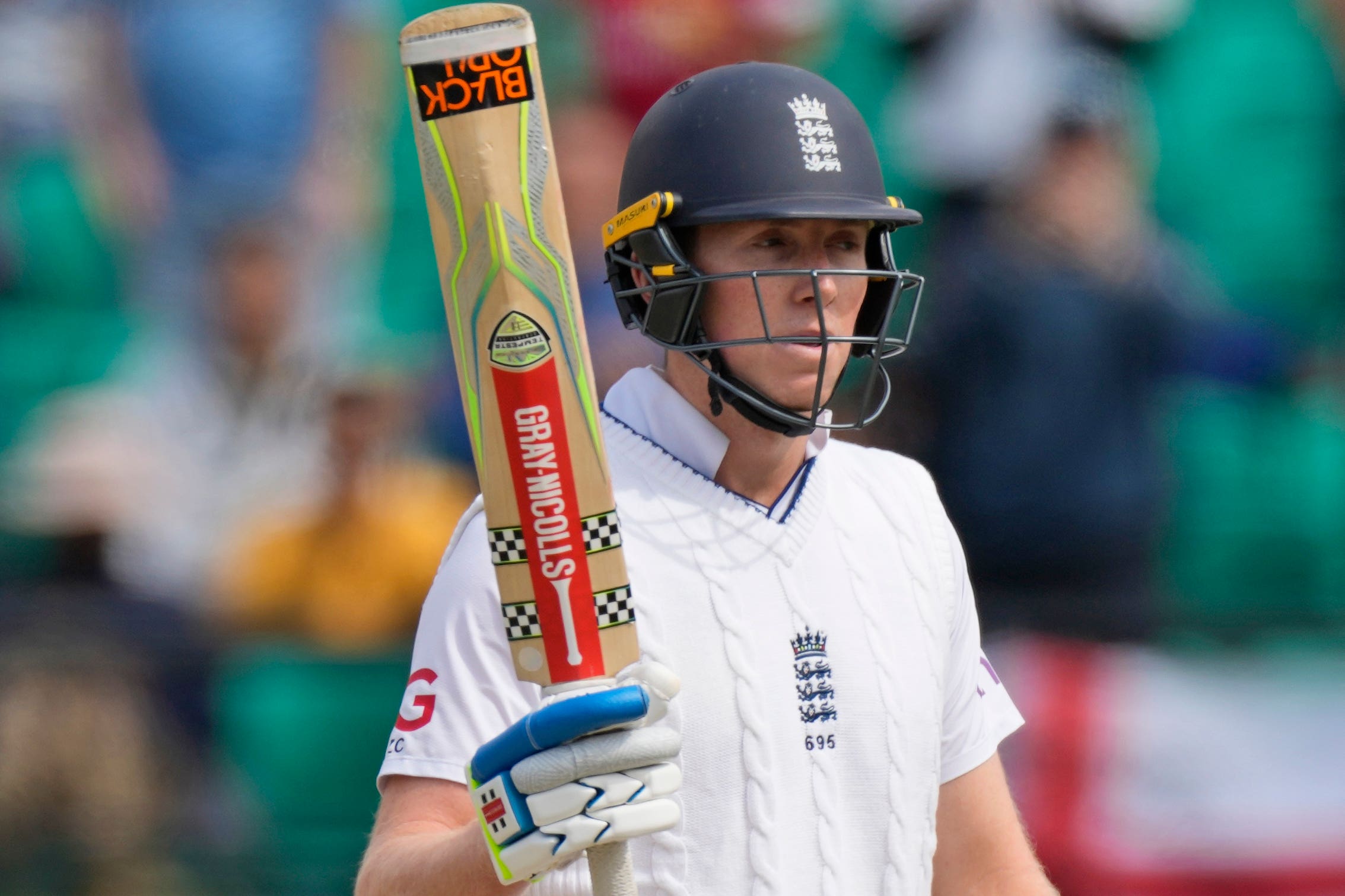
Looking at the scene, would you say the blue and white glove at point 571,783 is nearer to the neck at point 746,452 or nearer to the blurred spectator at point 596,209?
the neck at point 746,452

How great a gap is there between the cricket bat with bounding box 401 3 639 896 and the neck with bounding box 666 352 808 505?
0.38 meters

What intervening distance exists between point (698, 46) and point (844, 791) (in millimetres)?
3699

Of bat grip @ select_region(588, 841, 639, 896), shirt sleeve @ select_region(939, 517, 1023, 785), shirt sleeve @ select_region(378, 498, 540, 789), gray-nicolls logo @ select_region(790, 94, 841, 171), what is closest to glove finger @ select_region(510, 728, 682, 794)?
bat grip @ select_region(588, 841, 639, 896)

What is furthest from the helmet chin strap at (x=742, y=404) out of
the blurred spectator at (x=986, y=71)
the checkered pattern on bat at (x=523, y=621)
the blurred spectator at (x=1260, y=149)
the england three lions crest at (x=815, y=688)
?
the blurred spectator at (x=1260, y=149)

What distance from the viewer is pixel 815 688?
7.41 feet

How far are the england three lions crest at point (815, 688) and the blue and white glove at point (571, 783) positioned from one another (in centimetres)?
39

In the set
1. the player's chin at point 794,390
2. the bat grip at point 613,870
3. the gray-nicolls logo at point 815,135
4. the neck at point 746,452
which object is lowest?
the bat grip at point 613,870

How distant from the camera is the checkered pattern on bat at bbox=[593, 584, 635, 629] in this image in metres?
2.00

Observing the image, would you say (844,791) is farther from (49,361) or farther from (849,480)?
(49,361)

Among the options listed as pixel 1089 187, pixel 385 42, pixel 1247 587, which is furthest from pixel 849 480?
pixel 385 42

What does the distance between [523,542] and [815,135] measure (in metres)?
0.82

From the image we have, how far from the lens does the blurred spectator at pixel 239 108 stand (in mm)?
5566

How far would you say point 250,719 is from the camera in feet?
15.4

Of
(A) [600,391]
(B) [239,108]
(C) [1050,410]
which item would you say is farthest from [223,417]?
(C) [1050,410]
